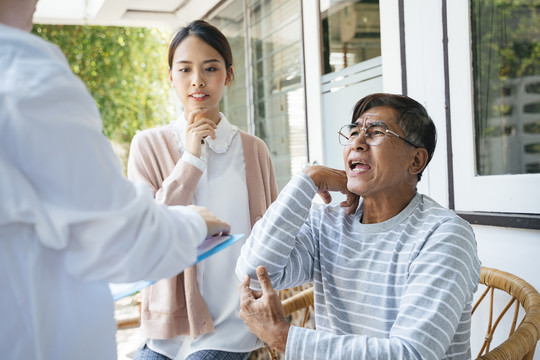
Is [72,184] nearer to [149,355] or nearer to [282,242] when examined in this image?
[282,242]

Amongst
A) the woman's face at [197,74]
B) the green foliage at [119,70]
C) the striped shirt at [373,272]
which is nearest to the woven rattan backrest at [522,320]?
the striped shirt at [373,272]

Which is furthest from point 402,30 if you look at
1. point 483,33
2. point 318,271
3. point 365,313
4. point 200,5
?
point 200,5

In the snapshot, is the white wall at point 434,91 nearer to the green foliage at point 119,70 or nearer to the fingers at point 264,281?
the fingers at point 264,281

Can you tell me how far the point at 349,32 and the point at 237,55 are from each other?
1.84m

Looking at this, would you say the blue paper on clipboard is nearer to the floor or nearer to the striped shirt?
the striped shirt

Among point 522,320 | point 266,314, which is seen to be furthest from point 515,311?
point 266,314

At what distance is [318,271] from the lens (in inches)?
57.5

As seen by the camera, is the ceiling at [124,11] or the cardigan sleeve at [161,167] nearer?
the cardigan sleeve at [161,167]

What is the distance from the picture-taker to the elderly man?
110 centimetres

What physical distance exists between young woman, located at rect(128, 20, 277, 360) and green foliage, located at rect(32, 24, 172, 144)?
6.98 meters

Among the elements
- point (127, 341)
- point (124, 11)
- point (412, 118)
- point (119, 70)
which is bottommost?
point (127, 341)

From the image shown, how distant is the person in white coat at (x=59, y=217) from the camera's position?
0.64 m

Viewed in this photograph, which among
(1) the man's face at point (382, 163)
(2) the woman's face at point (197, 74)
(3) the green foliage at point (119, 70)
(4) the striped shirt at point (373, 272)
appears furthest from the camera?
(3) the green foliage at point (119, 70)

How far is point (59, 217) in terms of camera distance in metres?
0.66
